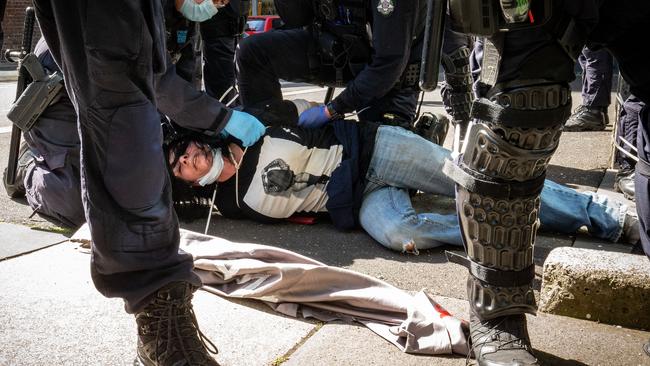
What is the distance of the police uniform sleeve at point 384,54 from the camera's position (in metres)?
3.60

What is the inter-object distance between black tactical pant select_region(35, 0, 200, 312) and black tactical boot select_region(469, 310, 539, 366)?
70 centimetres

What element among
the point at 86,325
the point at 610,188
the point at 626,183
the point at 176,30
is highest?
the point at 176,30

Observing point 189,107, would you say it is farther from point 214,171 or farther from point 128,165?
point 128,165

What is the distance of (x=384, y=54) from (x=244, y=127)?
2.84 ft

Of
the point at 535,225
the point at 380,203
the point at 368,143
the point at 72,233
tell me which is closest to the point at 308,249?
the point at 380,203

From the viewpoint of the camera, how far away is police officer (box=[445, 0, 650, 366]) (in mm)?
1648

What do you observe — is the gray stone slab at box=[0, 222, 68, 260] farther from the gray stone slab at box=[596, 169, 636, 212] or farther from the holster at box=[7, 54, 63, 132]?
the gray stone slab at box=[596, 169, 636, 212]

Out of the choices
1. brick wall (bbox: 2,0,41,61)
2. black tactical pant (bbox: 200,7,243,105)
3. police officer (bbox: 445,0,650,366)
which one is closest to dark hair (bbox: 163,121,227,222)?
police officer (bbox: 445,0,650,366)

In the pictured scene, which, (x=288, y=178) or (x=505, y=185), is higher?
(x=505, y=185)

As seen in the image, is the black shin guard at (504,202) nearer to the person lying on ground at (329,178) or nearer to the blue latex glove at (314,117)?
the person lying on ground at (329,178)

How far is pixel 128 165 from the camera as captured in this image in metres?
1.52

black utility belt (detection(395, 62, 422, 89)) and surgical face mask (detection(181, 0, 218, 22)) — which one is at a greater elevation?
surgical face mask (detection(181, 0, 218, 22))

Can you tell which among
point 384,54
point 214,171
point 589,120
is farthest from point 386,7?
point 589,120

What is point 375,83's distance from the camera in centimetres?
375
